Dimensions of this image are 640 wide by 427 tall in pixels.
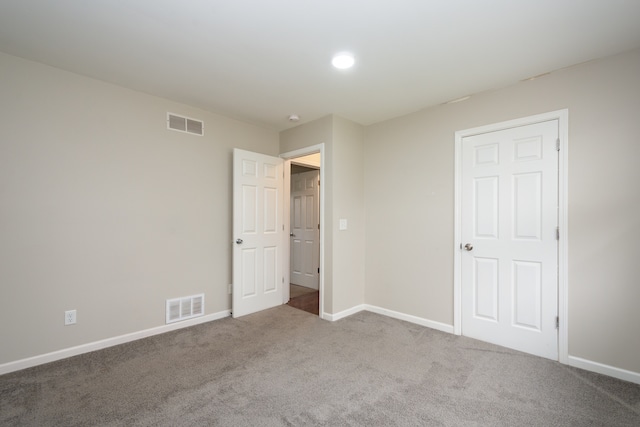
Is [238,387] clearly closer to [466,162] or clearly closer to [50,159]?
[50,159]

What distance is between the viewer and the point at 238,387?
7.12 feet

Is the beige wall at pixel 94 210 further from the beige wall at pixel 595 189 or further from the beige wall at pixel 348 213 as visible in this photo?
the beige wall at pixel 595 189

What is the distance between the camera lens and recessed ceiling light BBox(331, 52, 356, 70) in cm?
237

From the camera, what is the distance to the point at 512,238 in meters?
2.83

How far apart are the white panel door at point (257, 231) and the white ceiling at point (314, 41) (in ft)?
3.50

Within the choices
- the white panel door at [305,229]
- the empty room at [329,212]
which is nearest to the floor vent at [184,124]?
the empty room at [329,212]

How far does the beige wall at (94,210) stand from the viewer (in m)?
2.42

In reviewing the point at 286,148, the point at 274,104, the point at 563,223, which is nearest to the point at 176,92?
the point at 274,104

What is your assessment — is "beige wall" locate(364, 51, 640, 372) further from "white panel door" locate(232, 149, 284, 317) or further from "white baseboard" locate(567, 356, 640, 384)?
"white panel door" locate(232, 149, 284, 317)

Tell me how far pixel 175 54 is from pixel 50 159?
140cm

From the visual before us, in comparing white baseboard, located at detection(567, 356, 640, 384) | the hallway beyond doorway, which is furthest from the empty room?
the hallway beyond doorway

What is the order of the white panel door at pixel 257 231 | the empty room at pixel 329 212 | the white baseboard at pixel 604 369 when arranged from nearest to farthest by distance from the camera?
the empty room at pixel 329 212, the white baseboard at pixel 604 369, the white panel door at pixel 257 231

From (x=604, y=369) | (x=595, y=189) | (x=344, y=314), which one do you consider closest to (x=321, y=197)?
(x=344, y=314)

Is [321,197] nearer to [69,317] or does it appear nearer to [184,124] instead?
[184,124]
